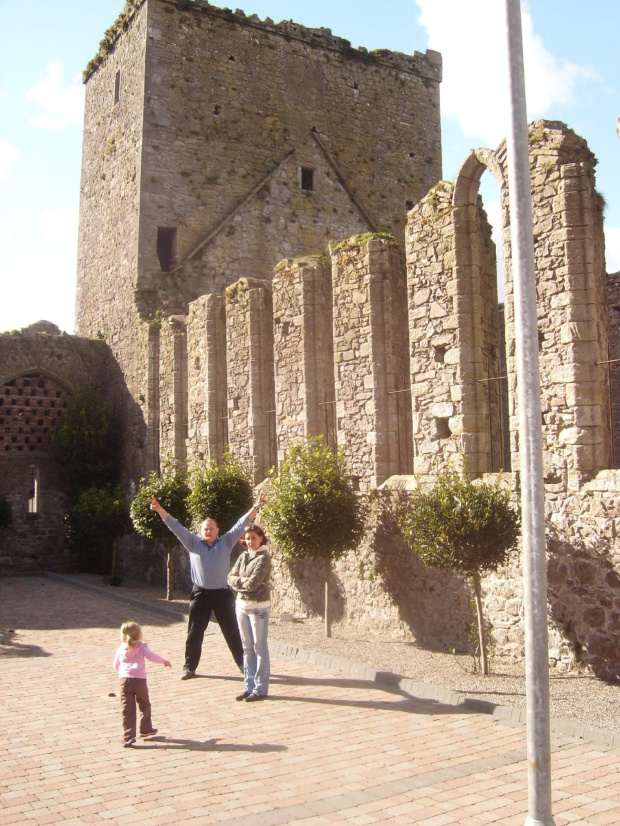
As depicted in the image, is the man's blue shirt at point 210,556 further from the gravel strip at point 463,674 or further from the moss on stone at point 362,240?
the moss on stone at point 362,240

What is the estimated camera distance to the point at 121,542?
20031mm

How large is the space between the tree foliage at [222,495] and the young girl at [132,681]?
24.0ft

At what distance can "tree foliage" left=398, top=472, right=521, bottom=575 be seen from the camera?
28.3 feet

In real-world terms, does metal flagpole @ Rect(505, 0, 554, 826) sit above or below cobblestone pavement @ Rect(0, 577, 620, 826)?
above

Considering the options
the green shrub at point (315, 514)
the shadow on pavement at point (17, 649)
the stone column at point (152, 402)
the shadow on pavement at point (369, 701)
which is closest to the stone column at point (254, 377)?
the green shrub at point (315, 514)

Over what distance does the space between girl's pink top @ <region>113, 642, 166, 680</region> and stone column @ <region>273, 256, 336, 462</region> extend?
6507 millimetres

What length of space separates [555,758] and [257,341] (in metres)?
9.70

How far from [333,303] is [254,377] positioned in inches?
104

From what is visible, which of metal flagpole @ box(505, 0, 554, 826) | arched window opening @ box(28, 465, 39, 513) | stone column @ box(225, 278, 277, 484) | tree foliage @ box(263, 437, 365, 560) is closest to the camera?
metal flagpole @ box(505, 0, 554, 826)

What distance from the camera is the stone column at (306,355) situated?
42.9 ft

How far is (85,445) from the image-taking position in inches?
795

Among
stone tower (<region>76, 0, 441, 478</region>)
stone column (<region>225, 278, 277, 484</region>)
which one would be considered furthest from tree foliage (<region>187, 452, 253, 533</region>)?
stone tower (<region>76, 0, 441, 478</region>)

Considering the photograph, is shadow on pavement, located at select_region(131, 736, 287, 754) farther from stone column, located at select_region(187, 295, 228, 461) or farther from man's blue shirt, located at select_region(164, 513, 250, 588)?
stone column, located at select_region(187, 295, 228, 461)

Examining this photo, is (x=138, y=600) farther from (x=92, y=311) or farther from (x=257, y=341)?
(x=92, y=311)
